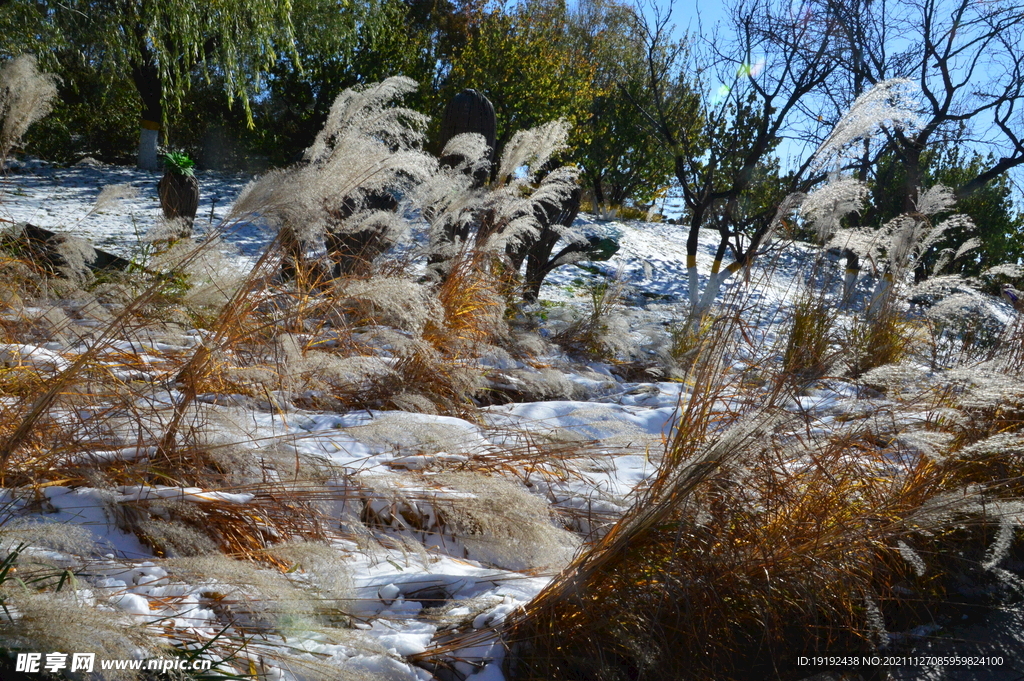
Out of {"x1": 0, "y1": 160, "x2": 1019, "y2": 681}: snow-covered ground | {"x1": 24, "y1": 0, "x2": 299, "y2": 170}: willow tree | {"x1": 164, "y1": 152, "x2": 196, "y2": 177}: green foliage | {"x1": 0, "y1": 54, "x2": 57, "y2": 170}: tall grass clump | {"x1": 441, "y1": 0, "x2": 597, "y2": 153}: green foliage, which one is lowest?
{"x1": 0, "y1": 160, "x2": 1019, "y2": 681}: snow-covered ground

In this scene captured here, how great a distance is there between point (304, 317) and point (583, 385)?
1.62 m

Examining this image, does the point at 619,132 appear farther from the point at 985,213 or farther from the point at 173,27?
the point at 173,27

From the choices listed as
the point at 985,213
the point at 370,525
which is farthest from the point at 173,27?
the point at 985,213

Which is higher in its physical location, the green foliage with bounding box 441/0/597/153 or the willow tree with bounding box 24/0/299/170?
the green foliage with bounding box 441/0/597/153

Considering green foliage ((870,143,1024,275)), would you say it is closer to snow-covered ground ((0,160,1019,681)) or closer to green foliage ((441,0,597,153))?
green foliage ((441,0,597,153))

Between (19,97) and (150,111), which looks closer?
(19,97)

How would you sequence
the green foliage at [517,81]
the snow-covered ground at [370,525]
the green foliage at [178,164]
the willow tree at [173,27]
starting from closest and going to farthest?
the snow-covered ground at [370,525] < the green foliage at [178,164] < the willow tree at [173,27] < the green foliage at [517,81]

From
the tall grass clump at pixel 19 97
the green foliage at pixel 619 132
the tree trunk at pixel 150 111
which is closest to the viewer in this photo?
the tall grass clump at pixel 19 97

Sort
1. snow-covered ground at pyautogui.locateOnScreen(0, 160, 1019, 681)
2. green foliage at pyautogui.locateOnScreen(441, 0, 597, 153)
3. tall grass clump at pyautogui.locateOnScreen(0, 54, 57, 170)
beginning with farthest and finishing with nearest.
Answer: green foliage at pyautogui.locateOnScreen(441, 0, 597, 153) → tall grass clump at pyautogui.locateOnScreen(0, 54, 57, 170) → snow-covered ground at pyautogui.locateOnScreen(0, 160, 1019, 681)

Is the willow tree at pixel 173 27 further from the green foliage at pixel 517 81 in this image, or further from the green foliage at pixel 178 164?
the green foliage at pixel 517 81

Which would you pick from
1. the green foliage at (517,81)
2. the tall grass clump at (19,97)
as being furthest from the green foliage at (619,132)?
the tall grass clump at (19,97)

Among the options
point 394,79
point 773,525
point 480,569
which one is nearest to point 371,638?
point 480,569

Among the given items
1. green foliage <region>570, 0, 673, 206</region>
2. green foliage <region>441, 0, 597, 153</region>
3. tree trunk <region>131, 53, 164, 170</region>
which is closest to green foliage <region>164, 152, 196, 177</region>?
tree trunk <region>131, 53, 164, 170</region>

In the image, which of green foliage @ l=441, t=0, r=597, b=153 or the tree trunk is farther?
green foliage @ l=441, t=0, r=597, b=153
